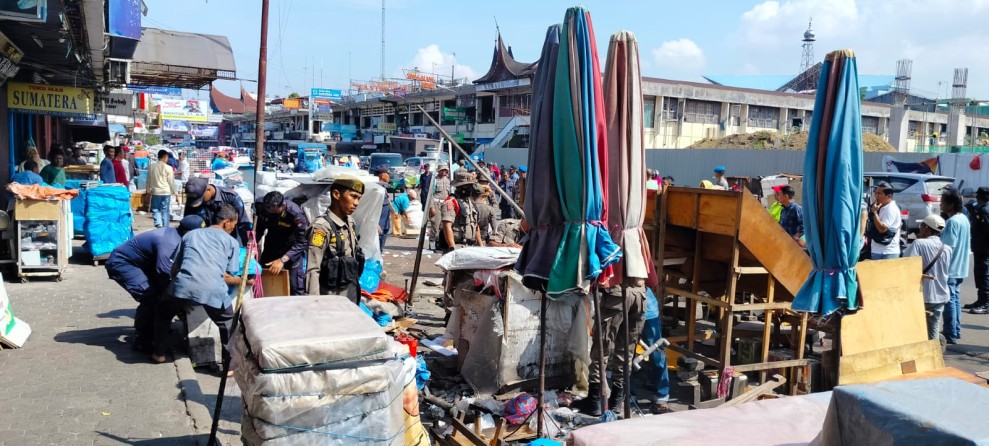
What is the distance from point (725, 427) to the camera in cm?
292

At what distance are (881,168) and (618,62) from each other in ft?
79.2

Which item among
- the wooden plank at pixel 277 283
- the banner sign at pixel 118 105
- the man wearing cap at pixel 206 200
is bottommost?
the wooden plank at pixel 277 283

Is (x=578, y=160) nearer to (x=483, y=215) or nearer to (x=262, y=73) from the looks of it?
(x=483, y=215)

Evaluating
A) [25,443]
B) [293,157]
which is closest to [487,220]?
[25,443]

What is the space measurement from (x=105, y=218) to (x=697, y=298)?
9.29 m

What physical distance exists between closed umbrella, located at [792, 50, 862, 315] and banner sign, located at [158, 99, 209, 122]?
4327 centimetres

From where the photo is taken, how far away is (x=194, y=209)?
28.2 ft

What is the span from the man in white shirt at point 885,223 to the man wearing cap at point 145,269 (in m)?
8.04

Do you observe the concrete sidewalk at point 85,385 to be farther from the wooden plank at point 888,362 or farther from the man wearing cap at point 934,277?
the man wearing cap at point 934,277

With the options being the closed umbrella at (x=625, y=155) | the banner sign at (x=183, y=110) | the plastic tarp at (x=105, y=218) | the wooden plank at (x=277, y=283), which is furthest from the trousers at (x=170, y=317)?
the banner sign at (x=183, y=110)

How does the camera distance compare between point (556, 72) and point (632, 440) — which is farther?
point (556, 72)

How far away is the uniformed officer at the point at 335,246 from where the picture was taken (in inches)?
218

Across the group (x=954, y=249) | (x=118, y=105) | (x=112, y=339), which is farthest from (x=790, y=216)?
(x=118, y=105)

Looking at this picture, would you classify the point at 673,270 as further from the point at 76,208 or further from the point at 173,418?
the point at 76,208
